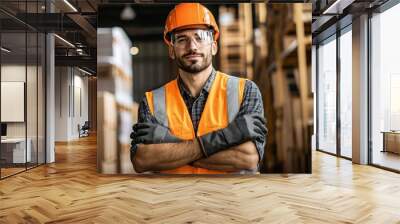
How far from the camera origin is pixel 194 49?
6.25 meters

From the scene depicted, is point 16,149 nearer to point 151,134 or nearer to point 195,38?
point 151,134

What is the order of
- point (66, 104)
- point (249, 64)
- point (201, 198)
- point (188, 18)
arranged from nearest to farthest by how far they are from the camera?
1. point (201, 198)
2. point (188, 18)
3. point (249, 64)
4. point (66, 104)

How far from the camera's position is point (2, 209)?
4.43 m

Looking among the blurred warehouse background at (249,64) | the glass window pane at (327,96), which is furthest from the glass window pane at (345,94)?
the blurred warehouse background at (249,64)

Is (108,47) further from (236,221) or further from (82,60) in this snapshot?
(82,60)

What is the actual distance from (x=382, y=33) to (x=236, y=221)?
571cm

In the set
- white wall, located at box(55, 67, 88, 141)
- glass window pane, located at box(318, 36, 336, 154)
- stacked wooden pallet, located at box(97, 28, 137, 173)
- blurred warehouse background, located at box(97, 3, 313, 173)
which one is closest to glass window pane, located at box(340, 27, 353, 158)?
glass window pane, located at box(318, 36, 336, 154)

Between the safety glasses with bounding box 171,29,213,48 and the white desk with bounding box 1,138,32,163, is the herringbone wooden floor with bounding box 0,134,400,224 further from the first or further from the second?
the safety glasses with bounding box 171,29,213,48

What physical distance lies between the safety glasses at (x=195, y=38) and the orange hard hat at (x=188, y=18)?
124 mm

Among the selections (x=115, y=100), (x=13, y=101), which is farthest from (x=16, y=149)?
(x=115, y=100)

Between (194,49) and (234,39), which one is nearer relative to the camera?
(194,49)

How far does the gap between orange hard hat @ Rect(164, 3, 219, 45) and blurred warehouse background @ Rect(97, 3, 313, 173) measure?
12cm

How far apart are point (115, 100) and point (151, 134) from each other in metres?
0.90

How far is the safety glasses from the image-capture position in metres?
6.21
